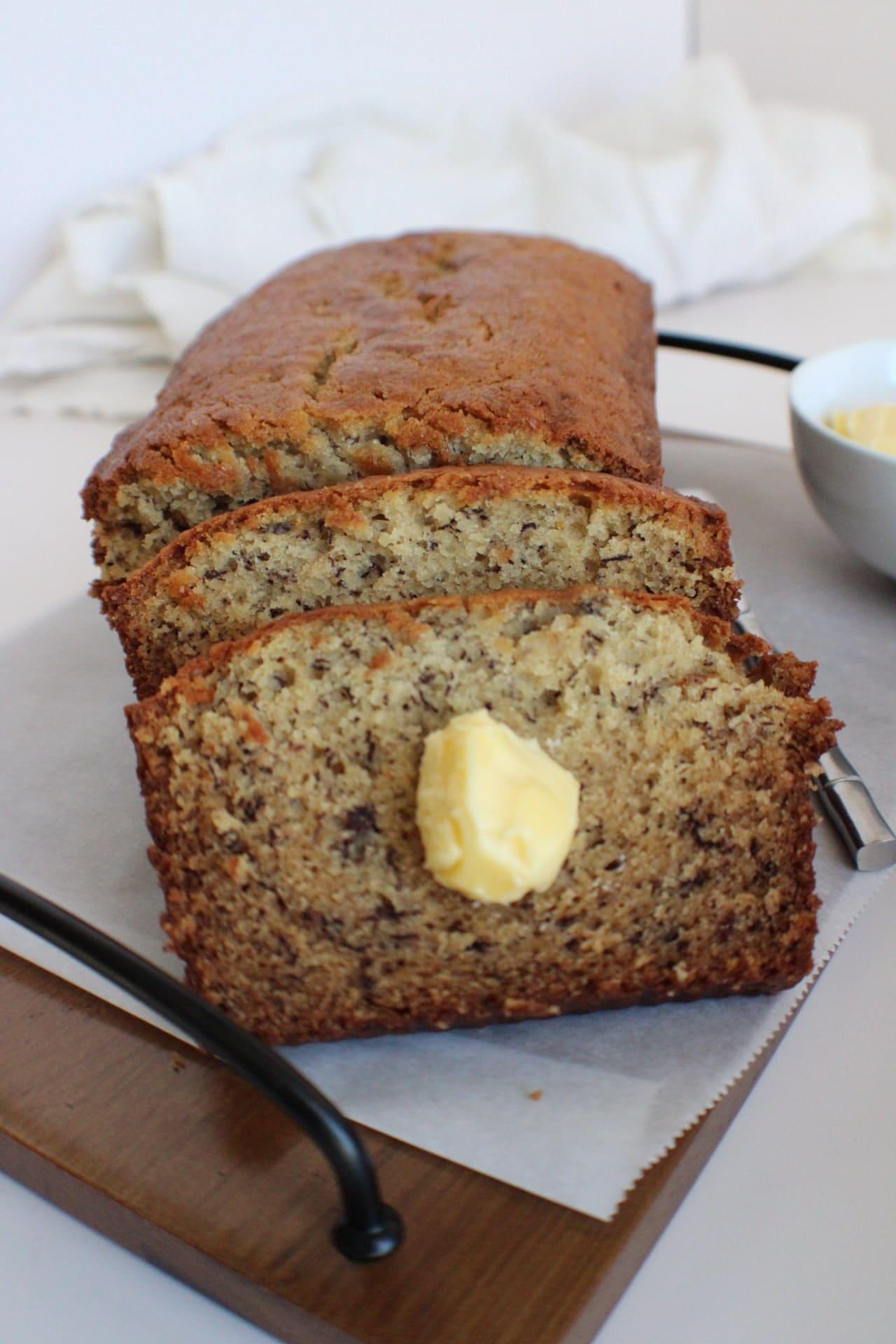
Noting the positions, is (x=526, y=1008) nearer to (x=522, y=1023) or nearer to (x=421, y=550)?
(x=522, y=1023)

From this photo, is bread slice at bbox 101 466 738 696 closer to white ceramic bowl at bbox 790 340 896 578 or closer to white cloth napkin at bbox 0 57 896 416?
white ceramic bowl at bbox 790 340 896 578

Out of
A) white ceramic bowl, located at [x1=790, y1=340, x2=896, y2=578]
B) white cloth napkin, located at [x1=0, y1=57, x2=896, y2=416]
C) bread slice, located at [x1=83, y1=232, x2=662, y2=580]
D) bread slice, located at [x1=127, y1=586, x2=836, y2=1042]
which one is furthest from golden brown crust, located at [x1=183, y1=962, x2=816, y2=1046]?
white cloth napkin, located at [x1=0, y1=57, x2=896, y2=416]

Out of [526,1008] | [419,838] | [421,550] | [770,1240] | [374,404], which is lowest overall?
[770,1240]

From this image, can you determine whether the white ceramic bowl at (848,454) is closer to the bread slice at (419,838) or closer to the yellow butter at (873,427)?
the yellow butter at (873,427)

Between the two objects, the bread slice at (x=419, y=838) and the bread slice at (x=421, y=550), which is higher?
the bread slice at (x=421, y=550)

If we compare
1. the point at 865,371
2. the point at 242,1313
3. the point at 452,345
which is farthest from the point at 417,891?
the point at 865,371

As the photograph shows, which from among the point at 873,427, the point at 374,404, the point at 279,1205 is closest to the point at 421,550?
the point at 374,404

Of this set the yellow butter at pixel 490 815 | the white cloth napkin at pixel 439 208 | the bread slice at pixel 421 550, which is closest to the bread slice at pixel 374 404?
the bread slice at pixel 421 550
